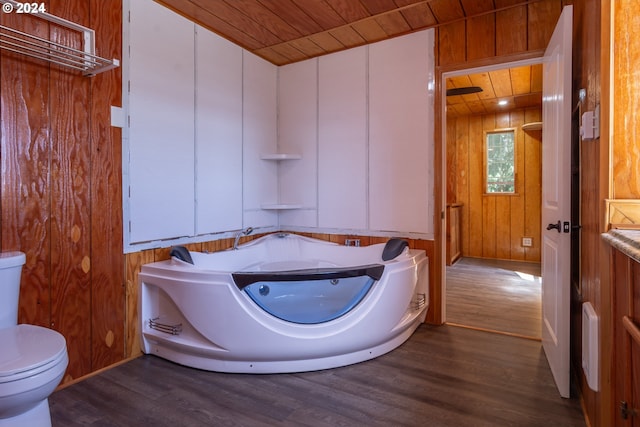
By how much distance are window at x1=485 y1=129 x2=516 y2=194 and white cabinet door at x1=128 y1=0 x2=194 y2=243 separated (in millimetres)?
4915

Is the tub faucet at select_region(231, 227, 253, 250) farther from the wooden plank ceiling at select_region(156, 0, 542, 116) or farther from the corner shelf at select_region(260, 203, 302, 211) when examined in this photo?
the wooden plank ceiling at select_region(156, 0, 542, 116)

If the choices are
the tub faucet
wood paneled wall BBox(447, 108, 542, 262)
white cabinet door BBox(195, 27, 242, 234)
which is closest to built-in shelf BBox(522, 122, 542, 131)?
wood paneled wall BBox(447, 108, 542, 262)

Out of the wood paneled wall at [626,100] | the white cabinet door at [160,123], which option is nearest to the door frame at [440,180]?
the wood paneled wall at [626,100]

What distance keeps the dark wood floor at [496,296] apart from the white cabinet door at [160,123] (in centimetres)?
238

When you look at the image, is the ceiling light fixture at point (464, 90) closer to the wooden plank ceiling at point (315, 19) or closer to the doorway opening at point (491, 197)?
the doorway opening at point (491, 197)

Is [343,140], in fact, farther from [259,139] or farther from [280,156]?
[259,139]

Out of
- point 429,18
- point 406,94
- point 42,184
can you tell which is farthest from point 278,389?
point 429,18

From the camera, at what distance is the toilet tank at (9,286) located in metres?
1.63

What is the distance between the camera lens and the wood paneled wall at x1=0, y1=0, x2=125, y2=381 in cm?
183

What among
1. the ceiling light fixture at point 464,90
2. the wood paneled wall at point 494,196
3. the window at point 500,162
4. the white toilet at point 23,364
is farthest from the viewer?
the window at point 500,162

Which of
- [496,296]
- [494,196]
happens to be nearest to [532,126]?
[494,196]

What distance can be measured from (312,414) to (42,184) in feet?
6.01

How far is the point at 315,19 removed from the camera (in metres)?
2.76

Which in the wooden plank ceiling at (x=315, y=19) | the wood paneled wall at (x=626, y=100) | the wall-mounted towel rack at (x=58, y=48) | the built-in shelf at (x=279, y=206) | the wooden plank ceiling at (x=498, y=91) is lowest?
the built-in shelf at (x=279, y=206)
